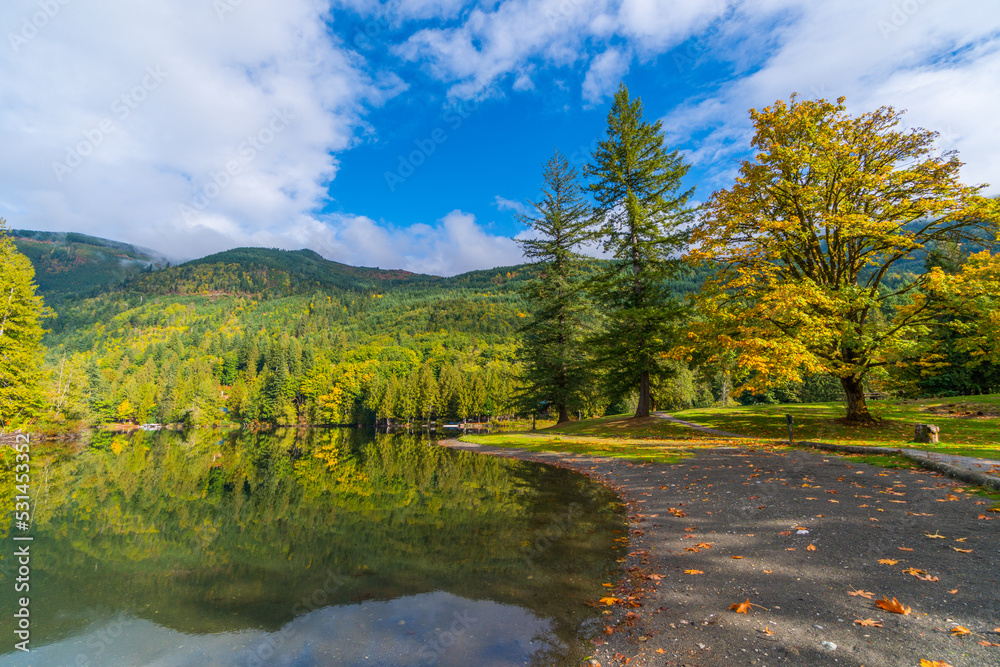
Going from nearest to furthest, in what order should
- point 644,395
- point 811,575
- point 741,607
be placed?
point 741,607 → point 811,575 → point 644,395

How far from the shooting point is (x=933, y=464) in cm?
1001

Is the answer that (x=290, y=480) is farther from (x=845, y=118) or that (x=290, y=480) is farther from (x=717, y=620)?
(x=845, y=118)

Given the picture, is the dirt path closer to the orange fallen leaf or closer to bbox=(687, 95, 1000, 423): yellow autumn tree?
the orange fallen leaf

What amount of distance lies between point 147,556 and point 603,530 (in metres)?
8.76

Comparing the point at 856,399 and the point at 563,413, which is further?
the point at 563,413

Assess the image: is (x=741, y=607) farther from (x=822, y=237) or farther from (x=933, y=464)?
(x=822, y=237)

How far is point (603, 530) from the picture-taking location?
8.23 metres

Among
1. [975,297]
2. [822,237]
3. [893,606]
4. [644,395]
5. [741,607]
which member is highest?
[822,237]

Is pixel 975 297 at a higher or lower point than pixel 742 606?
higher

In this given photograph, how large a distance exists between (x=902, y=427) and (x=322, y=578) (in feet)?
74.9

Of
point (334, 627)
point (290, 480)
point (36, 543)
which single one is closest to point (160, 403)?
point (290, 480)

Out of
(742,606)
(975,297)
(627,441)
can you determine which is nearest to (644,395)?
(627,441)

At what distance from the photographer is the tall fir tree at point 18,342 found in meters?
22.2

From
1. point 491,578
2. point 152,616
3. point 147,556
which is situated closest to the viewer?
point 152,616
